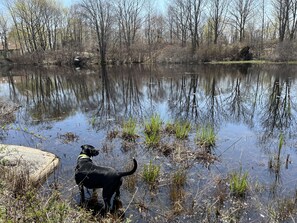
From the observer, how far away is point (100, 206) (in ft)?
14.6

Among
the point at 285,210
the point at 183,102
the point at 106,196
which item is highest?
the point at 183,102

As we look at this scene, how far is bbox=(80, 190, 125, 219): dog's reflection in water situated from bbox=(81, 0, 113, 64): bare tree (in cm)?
4169

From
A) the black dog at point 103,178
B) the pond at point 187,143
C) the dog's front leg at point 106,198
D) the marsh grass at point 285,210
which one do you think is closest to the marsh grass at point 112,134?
the pond at point 187,143

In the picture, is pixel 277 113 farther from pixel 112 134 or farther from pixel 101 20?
pixel 101 20

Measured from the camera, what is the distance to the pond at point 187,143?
170 inches

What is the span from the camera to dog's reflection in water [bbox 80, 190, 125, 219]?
4.19m

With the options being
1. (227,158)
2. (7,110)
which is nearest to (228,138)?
(227,158)

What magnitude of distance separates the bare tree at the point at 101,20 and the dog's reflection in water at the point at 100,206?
41.7 metres

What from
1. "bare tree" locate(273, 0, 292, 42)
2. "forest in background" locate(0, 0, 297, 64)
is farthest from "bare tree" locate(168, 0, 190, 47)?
"bare tree" locate(273, 0, 292, 42)

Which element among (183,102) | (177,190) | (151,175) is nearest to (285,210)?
(177,190)

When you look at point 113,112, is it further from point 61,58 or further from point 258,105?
point 61,58

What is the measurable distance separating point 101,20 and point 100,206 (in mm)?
45160

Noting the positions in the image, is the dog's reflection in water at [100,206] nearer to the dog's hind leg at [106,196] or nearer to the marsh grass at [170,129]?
the dog's hind leg at [106,196]

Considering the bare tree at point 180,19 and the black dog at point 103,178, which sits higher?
the bare tree at point 180,19
